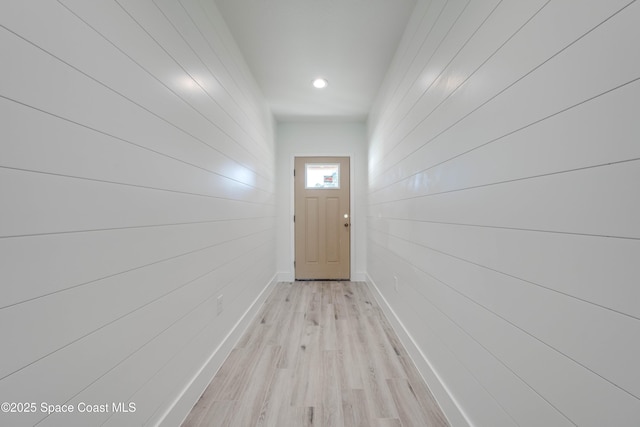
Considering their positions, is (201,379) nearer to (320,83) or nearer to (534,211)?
(534,211)

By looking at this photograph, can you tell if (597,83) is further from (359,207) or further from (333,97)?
(359,207)

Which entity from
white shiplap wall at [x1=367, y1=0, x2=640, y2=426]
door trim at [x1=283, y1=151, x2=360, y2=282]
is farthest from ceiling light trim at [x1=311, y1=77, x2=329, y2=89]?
white shiplap wall at [x1=367, y1=0, x2=640, y2=426]

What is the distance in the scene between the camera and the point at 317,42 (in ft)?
6.77

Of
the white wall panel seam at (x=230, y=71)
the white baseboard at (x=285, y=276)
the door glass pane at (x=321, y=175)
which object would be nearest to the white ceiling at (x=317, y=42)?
the white wall panel seam at (x=230, y=71)

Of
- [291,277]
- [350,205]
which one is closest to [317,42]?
[350,205]

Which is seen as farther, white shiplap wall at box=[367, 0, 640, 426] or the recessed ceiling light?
the recessed ceiling light

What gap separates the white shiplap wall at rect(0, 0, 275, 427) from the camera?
1.95ft

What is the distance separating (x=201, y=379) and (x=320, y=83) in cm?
279

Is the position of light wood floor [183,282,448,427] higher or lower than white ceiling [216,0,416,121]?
lower

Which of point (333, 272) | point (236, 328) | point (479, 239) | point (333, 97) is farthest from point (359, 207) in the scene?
point (479, 239)

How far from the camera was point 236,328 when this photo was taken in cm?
201

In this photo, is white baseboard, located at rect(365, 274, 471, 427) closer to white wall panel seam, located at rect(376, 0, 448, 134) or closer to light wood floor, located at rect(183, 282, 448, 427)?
light wood floor, located at rect(183, 282, 448, 427)

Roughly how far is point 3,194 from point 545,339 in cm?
143

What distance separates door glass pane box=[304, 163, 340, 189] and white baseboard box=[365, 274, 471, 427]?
213cm
